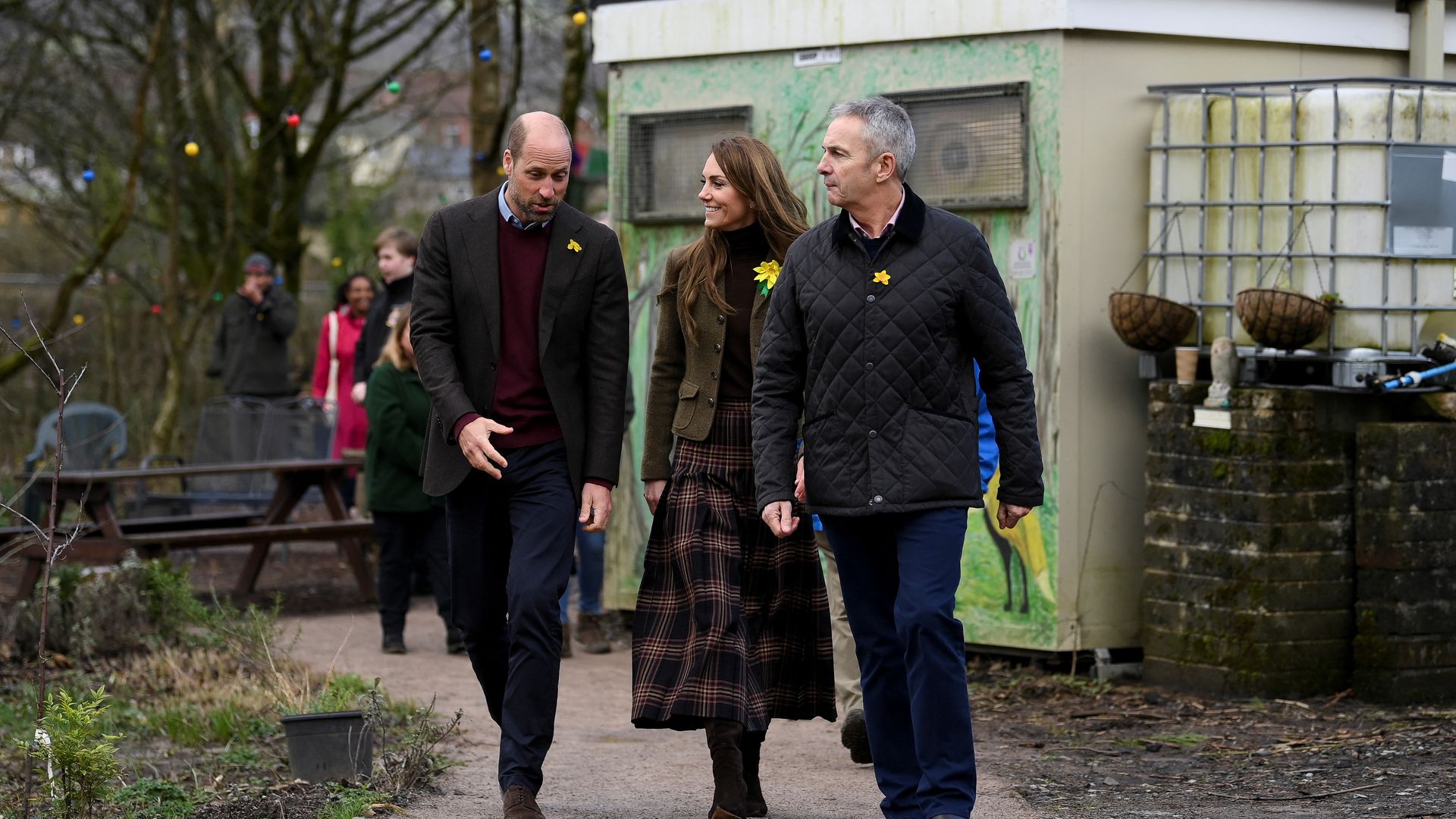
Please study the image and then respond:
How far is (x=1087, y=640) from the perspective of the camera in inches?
315

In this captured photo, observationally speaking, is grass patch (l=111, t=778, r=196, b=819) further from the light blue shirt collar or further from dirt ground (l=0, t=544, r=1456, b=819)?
the light blue shirt collar

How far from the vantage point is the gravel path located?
5.61 meters

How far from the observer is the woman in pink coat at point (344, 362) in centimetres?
1205

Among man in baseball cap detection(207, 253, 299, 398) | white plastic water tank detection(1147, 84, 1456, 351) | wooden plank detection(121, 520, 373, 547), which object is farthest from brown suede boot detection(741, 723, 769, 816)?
man in baseball cap detection(207, 253, 299, 398)

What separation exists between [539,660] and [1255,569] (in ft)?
11.3

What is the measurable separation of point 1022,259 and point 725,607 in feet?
10.5

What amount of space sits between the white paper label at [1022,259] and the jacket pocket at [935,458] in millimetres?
3204

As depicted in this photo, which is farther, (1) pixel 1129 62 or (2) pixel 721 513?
(1) pixel 1129 62

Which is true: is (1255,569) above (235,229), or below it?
below

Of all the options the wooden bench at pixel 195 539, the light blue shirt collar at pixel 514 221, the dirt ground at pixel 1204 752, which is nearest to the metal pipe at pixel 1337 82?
the dirt ground at pixel 1204 752

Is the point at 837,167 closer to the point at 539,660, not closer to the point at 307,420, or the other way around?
the point at 539,660

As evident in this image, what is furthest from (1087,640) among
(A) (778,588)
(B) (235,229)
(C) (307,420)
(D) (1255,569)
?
(B) (235,229)

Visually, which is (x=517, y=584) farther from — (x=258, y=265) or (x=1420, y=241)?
(x=258, y=265)

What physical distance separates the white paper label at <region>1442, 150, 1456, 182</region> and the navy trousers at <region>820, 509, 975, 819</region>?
3.50 metres
